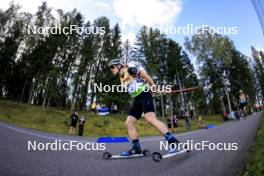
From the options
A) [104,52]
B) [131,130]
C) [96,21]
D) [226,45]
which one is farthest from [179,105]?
[131,130]

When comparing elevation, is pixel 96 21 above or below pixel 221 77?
above

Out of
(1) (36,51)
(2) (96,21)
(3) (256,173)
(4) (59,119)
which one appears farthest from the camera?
(2) (96,21)

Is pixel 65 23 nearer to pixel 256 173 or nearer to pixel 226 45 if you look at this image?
pixel 226 45

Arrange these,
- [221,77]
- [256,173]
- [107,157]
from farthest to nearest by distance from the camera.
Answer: [221,77], [107,157], [256,173]

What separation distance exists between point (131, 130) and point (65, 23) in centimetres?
3951

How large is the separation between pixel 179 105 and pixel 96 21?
2599cm

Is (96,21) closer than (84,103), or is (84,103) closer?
(84,103)

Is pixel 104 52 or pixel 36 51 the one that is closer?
pixel 36 51

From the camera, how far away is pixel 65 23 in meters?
40.4

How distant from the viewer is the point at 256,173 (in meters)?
2.49

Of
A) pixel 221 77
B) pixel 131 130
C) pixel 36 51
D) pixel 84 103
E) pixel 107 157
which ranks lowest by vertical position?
pixel 107 157

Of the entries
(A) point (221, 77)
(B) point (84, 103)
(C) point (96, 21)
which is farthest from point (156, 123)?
(A) point (221, 77)

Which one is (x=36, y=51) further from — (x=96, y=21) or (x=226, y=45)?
(x=226, y=45)

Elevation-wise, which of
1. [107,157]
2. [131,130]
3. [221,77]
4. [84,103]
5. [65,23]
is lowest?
[107,157]
